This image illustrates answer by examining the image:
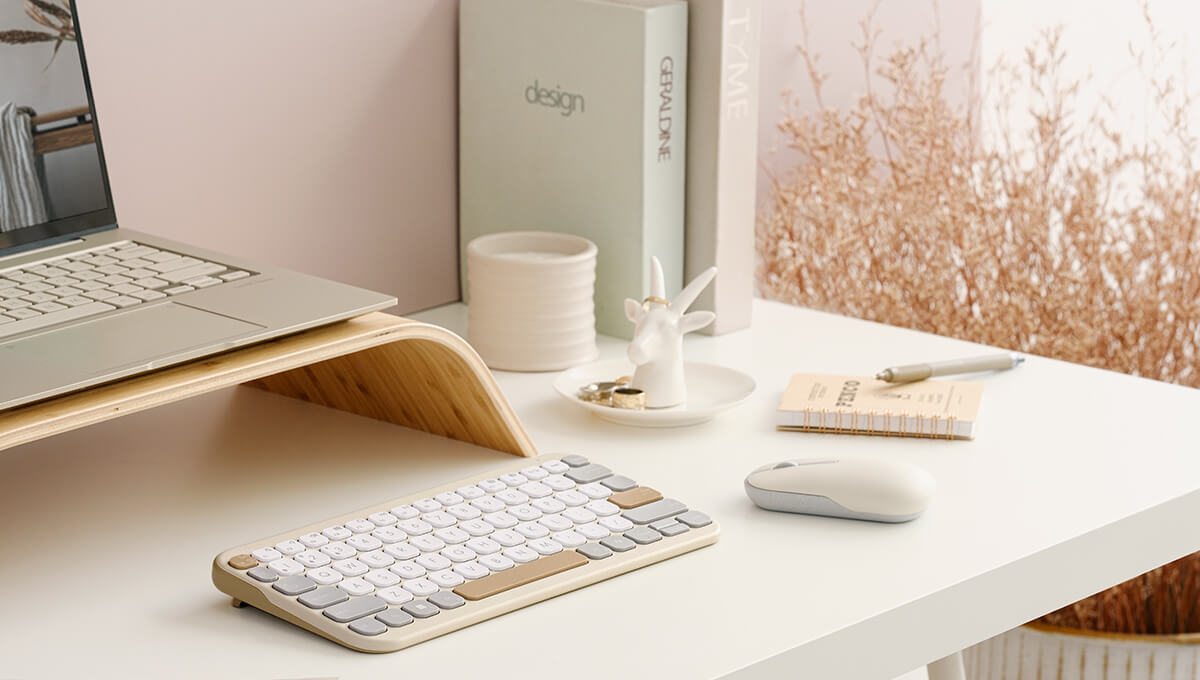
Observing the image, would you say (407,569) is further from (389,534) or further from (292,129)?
(292,129)

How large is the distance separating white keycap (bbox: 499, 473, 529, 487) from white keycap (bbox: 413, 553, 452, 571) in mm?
108

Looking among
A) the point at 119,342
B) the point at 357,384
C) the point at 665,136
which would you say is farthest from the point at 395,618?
the point at 665,136

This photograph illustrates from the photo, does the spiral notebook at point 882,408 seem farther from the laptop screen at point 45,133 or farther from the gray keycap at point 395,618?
the laptop screen at point 45,133

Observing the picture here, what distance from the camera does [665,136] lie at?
116cm

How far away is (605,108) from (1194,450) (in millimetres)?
527

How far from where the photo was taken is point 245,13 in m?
1.14

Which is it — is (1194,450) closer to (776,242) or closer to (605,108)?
(605,108)

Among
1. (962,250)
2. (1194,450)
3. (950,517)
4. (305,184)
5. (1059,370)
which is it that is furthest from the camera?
(962,250)

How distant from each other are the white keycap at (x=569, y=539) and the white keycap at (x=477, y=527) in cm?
3

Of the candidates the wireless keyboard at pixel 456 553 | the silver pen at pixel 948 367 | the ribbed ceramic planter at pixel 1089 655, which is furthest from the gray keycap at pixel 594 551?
the ribbed ceramic planter at pixel 1089 655

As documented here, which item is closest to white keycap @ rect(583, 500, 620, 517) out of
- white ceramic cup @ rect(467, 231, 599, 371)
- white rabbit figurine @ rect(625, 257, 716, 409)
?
white rabbit figurine @ rect(625, 257, 716, 409)

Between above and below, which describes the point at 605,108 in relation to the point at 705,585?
above

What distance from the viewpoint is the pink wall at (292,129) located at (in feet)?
3.59

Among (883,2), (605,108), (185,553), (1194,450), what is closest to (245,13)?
(605,108)
